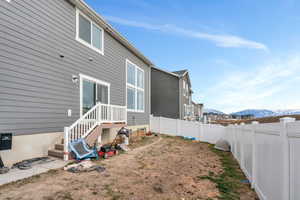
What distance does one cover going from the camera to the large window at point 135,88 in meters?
11.4

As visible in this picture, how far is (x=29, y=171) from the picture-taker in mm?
4219

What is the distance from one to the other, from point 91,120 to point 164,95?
12.2 meters

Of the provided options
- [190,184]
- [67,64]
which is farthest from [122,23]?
[190,184]

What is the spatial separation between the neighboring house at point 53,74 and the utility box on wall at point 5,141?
172 mm

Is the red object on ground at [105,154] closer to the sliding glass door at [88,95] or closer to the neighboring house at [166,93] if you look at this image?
the sliding glass door at [88,95]

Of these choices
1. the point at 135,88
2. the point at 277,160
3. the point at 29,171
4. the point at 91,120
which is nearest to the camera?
the point at 277,160

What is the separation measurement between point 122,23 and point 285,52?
1307cm

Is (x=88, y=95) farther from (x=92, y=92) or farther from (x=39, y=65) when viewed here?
(x=39, y=65)

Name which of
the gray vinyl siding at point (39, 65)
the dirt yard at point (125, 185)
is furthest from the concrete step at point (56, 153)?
the dirt yard at point (125, 185)

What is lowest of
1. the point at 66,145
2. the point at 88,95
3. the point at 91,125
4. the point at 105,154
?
the point at 105,154

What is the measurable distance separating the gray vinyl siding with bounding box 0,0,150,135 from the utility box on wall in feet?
0.78

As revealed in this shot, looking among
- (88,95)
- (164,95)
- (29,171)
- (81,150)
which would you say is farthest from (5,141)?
(164,95)

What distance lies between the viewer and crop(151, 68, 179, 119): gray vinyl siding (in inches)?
703

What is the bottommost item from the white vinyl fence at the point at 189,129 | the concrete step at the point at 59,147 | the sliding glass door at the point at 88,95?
the white vinyl fence at the point at 189,129
